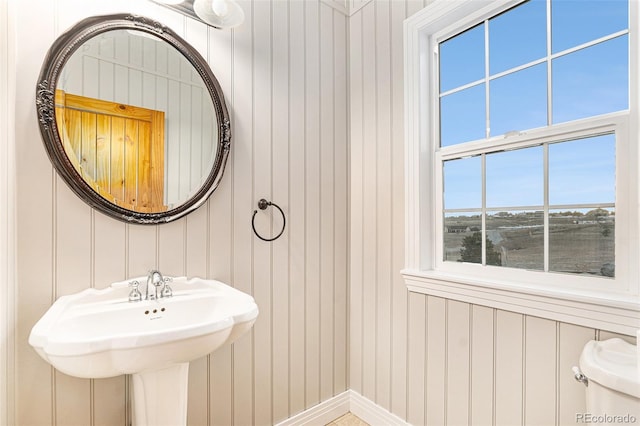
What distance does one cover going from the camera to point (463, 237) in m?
1.62

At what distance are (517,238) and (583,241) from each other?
229 millimetres

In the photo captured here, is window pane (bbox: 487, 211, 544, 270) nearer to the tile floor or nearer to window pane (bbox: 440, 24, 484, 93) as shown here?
window pane (bbox: 440, 24, 484, 93)

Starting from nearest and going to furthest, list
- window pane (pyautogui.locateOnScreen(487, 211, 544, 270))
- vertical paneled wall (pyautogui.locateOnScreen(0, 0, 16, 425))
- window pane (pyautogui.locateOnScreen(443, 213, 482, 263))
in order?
vertical paneled wall (pyautogui.locateOnScreen(0, 0, 16, 425)) < window pane (pyautogui.locateOnScreen(487, 211, 544, 270)) < window pane (pyautogui.locateOnScreen(443, 213, 482, 263))

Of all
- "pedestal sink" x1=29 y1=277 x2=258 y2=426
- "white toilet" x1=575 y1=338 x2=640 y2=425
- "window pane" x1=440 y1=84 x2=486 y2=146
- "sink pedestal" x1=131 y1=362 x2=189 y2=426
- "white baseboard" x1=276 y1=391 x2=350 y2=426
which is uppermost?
"window pane" x1=440 y1=84 x2=486 y2=146

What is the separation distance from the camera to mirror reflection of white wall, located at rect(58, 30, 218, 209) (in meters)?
1.24

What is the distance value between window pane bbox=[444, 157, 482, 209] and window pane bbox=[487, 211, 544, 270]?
118 mm

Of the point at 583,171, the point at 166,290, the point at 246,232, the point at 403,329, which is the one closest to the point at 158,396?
the point at 166,290

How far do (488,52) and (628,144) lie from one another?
0.72 metres

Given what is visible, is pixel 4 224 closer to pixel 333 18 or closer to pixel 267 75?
pixel 267 75

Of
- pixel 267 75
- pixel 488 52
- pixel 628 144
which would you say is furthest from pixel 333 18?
pixel 628 144

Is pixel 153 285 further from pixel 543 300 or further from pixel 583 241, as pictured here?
pixel 583 241

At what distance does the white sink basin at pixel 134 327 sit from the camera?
864 millimetres

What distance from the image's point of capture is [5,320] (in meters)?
1.02

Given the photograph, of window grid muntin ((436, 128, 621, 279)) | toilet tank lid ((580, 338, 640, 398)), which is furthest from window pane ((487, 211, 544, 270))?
toilet tank lid ((580, 338, 640, 398))
